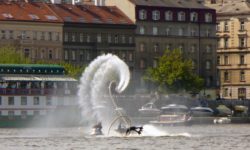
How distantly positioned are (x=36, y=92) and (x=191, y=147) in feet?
163

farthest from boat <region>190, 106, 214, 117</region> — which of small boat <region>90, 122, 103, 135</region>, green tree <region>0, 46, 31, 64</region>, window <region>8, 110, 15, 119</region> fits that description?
small boat <region>90, 122, 103, 135</region>

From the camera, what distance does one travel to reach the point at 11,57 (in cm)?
18588

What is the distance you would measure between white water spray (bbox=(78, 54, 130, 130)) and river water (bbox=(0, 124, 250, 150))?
2410mm

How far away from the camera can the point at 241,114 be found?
19375cm

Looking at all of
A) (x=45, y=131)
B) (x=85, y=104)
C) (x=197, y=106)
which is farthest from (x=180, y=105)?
(x=85, y=104)

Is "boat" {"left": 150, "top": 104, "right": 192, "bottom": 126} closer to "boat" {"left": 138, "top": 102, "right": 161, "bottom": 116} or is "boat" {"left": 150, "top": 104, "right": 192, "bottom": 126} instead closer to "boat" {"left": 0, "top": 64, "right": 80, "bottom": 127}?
"boat" {"left": 138, "top": 102, "right": 161, "bottom": 116}

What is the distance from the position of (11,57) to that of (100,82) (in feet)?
211

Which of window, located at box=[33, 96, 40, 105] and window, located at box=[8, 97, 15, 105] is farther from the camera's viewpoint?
window, located at box=[33, 96, 40, 105]

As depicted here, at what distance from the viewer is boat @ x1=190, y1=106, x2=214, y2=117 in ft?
610

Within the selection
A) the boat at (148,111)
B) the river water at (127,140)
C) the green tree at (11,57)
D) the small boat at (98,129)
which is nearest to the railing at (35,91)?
the river water at (127,140)

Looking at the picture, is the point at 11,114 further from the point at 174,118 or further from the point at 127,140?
the point at 127,140

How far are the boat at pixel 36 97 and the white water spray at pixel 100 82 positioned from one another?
34.1 metres

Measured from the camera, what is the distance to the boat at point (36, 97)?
160m

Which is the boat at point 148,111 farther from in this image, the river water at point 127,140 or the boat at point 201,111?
the river water at point 127,140
